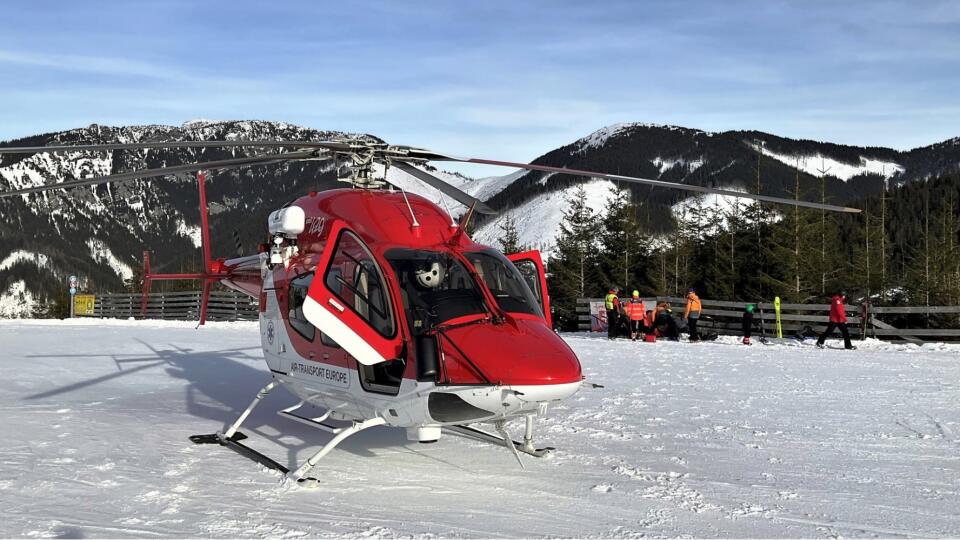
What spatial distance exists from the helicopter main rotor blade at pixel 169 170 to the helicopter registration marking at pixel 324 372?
2082 mm

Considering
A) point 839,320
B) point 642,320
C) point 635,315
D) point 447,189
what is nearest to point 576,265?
point 642,320

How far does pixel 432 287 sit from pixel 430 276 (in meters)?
0.10

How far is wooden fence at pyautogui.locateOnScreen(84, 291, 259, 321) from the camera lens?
32188mm

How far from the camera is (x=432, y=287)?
248 inches

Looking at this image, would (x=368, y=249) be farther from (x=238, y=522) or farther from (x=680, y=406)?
(x=680, y=406)

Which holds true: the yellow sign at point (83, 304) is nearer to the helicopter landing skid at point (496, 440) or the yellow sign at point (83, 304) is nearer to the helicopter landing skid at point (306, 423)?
the helicopter landing skid at point (306, 423)

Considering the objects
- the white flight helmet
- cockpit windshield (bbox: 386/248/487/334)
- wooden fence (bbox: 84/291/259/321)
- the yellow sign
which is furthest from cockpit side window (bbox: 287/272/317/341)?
the yellow sign

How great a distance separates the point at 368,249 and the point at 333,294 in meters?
0.49

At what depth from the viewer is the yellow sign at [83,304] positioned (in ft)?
125

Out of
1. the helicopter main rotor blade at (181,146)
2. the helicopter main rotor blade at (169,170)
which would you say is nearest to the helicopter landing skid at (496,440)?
the helicopter main rotor blade at (181,146)

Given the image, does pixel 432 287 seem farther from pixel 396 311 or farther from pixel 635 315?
pixel 635 315

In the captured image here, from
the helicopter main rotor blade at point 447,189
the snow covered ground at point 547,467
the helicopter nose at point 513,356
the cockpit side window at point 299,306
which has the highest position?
the helicopter main rotor blade at point 447,189

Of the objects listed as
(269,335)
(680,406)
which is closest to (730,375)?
(680,406)

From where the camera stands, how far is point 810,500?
5.76 m
